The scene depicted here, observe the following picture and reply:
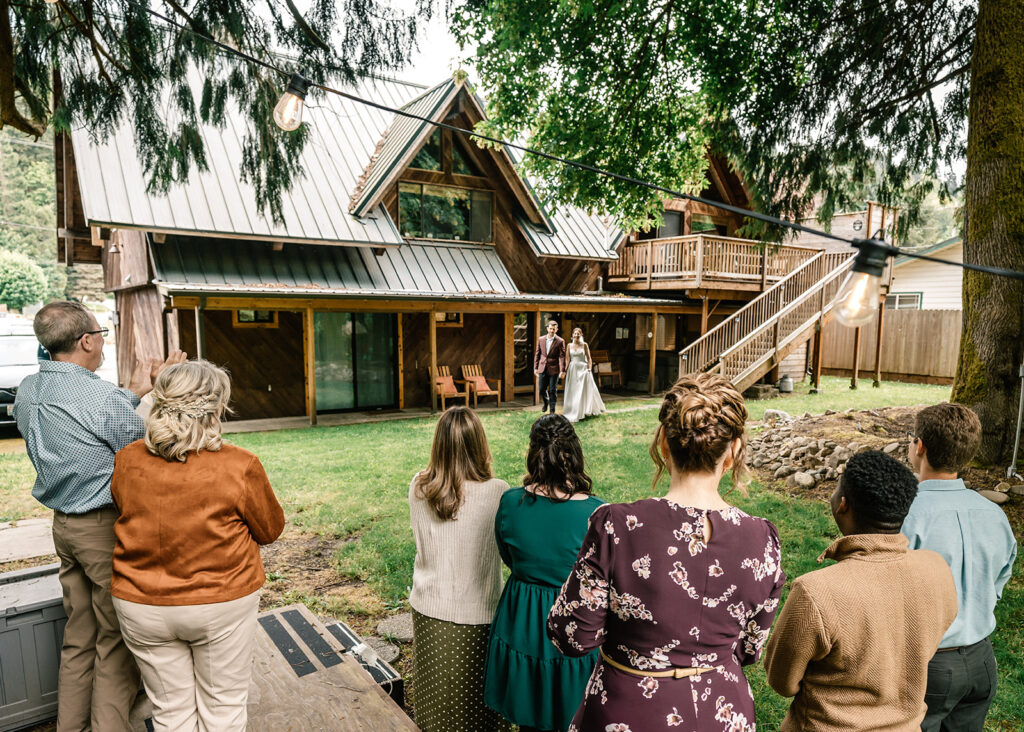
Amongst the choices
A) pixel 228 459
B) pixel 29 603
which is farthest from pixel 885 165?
pixel 29 603

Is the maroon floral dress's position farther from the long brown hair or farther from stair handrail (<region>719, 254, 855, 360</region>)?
stair handrail (<region>719, 254, 855, 360</region>)

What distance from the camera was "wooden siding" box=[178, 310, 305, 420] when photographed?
11.2 m

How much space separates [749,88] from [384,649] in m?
7.07

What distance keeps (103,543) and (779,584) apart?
245cm

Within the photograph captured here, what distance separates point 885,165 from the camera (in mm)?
8016

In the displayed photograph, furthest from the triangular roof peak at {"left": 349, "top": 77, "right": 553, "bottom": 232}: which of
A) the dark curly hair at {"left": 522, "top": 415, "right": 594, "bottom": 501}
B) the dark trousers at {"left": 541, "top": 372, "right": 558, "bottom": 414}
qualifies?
the dark curly hair at {"left": 522, "top": 415, "right": 594, "bottom": 501}

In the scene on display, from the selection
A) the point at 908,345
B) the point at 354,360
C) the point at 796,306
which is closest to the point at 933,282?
the point at 908,345

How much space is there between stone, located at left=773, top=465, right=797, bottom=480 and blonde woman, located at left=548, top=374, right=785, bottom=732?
20.2 feet

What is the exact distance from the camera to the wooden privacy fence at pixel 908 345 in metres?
16.5

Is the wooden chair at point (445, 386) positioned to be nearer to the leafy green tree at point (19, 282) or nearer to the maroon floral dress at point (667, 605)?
the maroon floral dress at point (667, 605)

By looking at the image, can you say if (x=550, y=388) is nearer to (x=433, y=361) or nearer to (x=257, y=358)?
(x=433, y=361)

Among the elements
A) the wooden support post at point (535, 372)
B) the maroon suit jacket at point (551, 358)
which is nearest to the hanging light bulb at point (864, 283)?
the maroon suit jacket at point (551, 358)

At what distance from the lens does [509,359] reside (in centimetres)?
1448

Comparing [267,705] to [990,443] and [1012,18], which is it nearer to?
[990,443]
